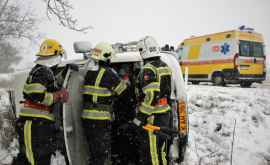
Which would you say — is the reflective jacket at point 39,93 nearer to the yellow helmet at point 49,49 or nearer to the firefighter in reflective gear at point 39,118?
the firefighter in reflective gear at point 39,118

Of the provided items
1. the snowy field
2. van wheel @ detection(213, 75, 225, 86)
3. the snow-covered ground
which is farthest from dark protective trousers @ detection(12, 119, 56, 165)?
van wheel @ detection(213, 75, 225, 86)

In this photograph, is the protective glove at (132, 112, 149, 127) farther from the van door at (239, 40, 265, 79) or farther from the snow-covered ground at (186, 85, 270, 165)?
the van door at (239, 40, 265, 79)

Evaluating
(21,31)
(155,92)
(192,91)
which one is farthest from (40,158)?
(21,31)

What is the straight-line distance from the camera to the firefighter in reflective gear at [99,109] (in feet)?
10.7

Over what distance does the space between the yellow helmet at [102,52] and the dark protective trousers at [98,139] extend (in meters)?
1.00

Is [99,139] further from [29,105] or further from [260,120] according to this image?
[260,120]

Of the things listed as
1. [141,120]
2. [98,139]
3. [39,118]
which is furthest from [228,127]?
[39,118]

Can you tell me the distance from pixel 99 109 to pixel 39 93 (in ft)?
2.79

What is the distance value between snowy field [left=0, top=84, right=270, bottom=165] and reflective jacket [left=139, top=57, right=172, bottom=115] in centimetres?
117

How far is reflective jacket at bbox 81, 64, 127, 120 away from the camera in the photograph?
326 centimetres

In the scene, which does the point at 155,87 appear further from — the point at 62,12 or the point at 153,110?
the point at 62,12

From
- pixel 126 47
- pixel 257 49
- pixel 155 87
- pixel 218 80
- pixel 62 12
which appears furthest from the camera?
pixel 218 80

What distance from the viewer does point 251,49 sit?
31.9 ft

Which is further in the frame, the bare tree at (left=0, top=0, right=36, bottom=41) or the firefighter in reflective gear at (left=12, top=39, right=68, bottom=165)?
the bare tree at (left=0, top=0, right=36, bottom=41)
